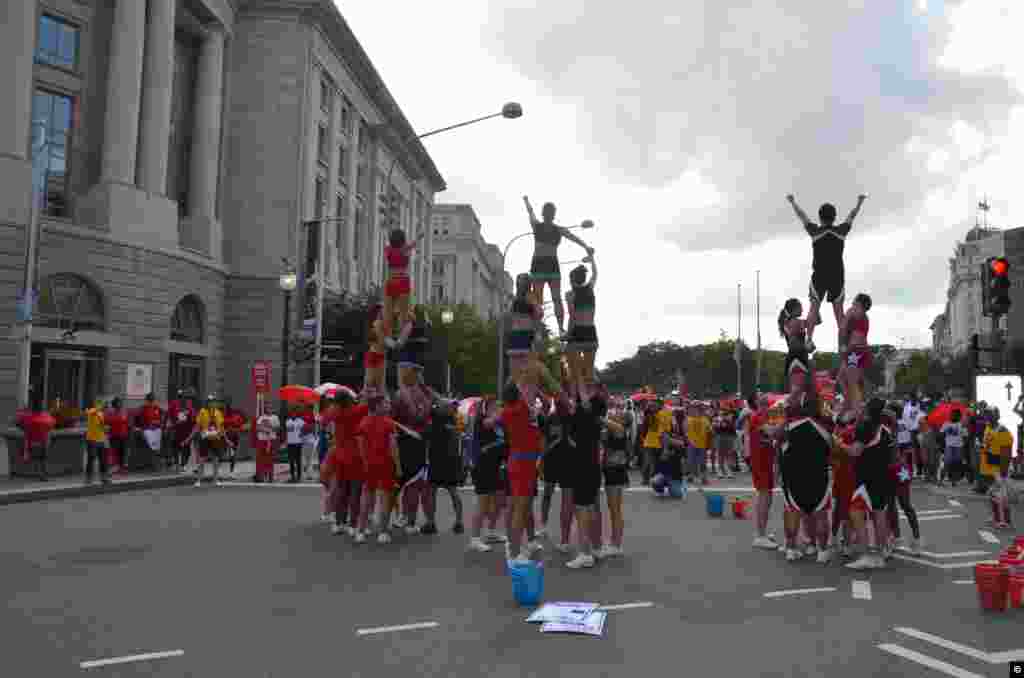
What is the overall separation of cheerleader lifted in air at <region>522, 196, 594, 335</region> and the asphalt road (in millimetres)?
3123

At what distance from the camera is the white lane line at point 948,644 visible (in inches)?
238

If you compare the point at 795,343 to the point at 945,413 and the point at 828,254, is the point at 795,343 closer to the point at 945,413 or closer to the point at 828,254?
the point at 828,254

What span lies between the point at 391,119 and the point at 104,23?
29.3 metres

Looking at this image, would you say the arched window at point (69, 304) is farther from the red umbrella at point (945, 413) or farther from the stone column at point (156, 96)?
the red umbrella at point (945, 413)

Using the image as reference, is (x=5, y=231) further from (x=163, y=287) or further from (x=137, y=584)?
(x=137, y=584)

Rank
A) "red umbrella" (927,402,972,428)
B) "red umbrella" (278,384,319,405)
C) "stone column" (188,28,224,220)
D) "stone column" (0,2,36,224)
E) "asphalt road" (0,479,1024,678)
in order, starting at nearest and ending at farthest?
"asphalt road" (0,479,1024,678) < "red umbrella" (927,402,972,428) < "red umbrella" (278,384,319,405) < "stone column" (0,2,36,224) < "stone column" (188,28,224,220)

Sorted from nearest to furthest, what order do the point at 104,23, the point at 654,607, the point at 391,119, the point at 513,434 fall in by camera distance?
1. the point at 654,607
2. the point at 513,434
3. the point at 104,23
4. the point at 391,119

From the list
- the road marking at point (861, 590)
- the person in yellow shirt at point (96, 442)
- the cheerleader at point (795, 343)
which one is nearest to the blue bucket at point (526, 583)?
the road marking at point (861, 590)

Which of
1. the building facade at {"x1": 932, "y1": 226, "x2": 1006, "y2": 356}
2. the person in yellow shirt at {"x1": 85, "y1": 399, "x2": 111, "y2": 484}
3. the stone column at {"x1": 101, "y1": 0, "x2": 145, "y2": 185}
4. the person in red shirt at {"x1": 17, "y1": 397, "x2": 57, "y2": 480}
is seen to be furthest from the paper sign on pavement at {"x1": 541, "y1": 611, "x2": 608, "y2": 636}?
the building facade at {"x1": 932, "y1": 226, "x2": 1006, "y2": 356}

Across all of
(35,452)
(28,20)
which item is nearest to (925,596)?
(35,452)

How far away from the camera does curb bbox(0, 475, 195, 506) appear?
1611cm

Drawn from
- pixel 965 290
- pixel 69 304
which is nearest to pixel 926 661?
pixel 69 304

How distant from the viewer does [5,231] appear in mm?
26516

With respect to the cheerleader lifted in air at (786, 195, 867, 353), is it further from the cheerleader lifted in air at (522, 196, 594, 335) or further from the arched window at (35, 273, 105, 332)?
the arched window at (35, 273, 105, 332)
